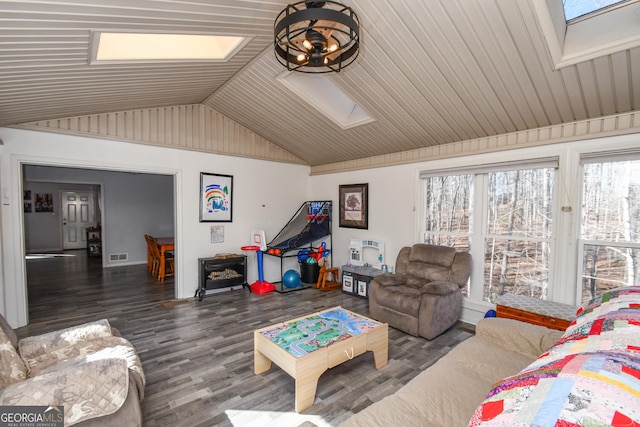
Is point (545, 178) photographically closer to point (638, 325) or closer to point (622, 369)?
point (638, 325)

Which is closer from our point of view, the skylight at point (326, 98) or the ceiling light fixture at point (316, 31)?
the ceiling light fixture at point (316, 31)

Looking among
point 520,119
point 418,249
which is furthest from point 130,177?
point 520,119

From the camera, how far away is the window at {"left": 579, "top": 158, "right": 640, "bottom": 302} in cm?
288

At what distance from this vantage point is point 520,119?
3258 mm

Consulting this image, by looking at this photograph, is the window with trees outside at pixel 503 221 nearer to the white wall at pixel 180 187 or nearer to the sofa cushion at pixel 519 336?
the sofa cushion at pixel 519 336

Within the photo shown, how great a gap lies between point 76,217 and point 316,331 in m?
11.2

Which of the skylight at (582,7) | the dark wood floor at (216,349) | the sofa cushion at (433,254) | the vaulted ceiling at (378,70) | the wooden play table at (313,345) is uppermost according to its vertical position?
the skylight at (582,7)

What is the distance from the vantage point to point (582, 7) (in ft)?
7.58

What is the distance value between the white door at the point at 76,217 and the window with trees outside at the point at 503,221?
11358mm

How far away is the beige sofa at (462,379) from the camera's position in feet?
4.78

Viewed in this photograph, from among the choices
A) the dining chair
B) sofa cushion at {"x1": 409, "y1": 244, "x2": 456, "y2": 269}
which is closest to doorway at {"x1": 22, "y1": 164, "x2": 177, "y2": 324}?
the dining chair

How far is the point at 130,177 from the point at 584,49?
9039 mm

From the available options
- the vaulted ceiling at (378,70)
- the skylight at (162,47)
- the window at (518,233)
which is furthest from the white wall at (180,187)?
the window at (518,233)

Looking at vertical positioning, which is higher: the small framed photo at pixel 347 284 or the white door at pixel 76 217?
the white door at pixel 76 217
